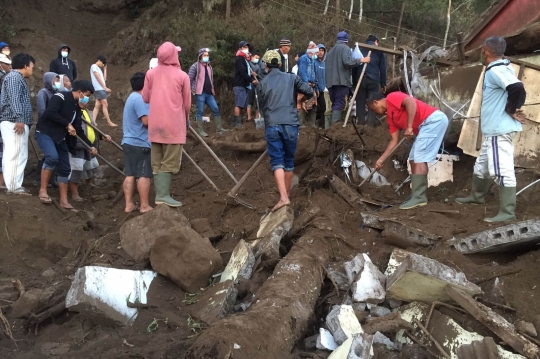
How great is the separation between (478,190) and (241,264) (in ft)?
9.08

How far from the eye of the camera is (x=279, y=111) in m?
5.56

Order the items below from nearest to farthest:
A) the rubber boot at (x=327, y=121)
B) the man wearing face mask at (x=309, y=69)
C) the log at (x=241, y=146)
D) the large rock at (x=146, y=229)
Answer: the large rock at (x=146, y=229) → the log at (x=241, y=146) → the rubber boot at (x=327, y=121) → the man wearing face mask at (x=309, y=69)

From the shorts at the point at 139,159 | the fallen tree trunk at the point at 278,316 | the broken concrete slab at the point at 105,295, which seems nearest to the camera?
the fallen tree trunk at the point at 278,316

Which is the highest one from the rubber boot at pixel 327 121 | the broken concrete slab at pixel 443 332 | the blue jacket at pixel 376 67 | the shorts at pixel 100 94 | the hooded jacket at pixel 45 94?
the blue jacket at pixel 376 67

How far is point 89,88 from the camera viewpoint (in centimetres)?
677

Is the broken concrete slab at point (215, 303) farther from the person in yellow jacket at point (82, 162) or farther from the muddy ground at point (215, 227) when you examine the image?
the person in yellow jacket at point (82, 162)

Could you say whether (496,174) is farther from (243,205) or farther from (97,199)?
(97,199)

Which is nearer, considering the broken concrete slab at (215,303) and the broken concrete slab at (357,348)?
the broken concrete slab at (357,348)

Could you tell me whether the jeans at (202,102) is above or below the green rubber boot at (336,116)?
below

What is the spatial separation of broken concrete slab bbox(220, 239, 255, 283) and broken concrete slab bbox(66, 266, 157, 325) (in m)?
0.76

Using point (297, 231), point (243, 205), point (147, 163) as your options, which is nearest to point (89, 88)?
point (147, 163)

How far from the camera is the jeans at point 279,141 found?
18.3 feet

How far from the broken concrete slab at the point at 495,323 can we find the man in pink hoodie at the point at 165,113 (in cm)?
329

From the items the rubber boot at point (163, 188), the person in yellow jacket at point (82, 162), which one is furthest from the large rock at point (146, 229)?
the person in yellow jacket at point (82, 162)
